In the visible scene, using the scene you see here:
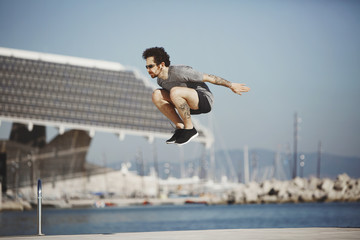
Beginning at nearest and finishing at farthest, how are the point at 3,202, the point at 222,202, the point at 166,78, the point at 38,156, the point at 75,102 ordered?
the point at 166,78 → the point at 3,202 → the point at 75,102 → the point at 38,156 → the point at 222,202

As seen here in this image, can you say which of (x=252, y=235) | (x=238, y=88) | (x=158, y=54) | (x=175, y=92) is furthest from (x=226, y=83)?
(x=252, y=235)

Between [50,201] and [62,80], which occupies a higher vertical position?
[62,80]

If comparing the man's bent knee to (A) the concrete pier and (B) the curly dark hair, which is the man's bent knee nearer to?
(B) the curly dark hair

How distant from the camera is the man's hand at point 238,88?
8109mm

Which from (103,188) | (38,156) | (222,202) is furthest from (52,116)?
(222,202)

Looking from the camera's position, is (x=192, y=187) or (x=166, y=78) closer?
(x=166, y=78)

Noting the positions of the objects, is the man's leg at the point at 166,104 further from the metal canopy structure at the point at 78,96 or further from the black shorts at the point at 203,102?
the metal canopy structure at the point at 78,96

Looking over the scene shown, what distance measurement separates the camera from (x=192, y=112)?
8414mm

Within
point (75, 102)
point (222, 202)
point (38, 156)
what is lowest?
point (222, 202)

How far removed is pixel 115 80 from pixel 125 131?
31.0ft

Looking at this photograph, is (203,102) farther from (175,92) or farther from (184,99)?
(175,92)

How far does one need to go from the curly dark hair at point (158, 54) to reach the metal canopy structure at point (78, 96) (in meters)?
73.5

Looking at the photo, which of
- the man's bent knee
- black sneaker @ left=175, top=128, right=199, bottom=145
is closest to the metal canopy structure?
black sneaker @ left=175, top=128, right=199, bottom=145

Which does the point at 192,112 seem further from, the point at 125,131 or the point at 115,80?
the point at 115,80
